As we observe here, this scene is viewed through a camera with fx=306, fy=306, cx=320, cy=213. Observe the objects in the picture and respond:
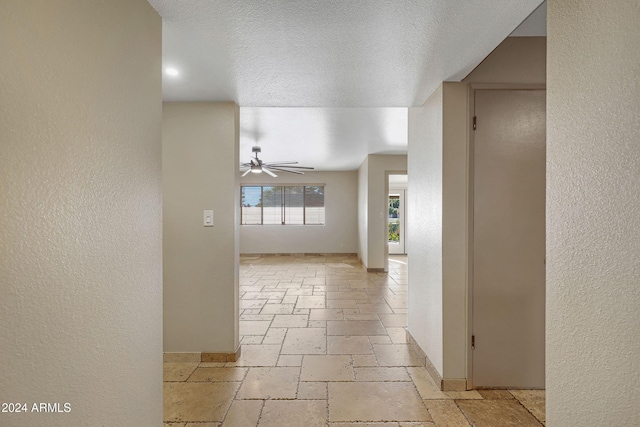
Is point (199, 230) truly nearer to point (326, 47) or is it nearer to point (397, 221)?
point (326, 47)

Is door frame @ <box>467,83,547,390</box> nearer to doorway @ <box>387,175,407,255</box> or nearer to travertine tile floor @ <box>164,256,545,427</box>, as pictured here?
travertine tile floor @ <box>164,256,545,427</box>

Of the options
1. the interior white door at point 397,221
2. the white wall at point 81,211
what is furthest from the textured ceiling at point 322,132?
the interior white door at point 397,221

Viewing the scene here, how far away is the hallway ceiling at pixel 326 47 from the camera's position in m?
1.38

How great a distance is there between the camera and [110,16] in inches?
44.3

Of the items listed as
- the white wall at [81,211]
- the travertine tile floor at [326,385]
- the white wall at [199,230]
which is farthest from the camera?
the white wall at [199,230]

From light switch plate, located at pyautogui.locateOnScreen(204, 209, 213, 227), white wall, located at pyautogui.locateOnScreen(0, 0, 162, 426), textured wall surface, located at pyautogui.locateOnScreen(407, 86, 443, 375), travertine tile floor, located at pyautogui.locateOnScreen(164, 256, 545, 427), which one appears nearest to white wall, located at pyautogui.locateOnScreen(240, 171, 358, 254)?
travertine tile floor, located at pyautogui.locateOnScreen(164, 256, 545, 427)

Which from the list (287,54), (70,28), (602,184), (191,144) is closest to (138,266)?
(70,28)

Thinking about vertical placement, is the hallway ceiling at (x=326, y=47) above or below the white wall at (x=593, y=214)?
above

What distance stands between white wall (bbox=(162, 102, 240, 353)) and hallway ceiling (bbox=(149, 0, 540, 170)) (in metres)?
0.31

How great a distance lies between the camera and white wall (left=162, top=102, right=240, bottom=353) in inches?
101

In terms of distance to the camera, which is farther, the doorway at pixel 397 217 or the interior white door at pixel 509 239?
the doorway at pixel 397 217

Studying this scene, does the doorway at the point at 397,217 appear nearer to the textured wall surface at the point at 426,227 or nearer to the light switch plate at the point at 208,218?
the textured wall surface at the point at 426,227

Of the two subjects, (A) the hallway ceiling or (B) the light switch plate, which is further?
(B) the light switch plate

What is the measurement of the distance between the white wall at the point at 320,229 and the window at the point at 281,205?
18 centimetres
